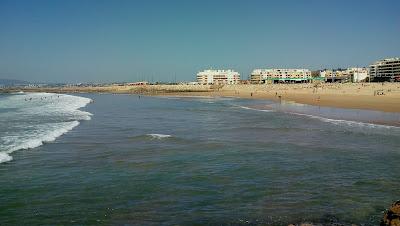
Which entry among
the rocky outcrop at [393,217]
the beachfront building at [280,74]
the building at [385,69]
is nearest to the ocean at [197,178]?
the rocky outcrop at [393,217]

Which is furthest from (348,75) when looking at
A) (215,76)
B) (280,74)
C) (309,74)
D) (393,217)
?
(393,217)

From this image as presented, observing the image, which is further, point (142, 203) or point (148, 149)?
point (148, 149)

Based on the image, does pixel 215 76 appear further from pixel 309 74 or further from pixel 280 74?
pixel 309 74

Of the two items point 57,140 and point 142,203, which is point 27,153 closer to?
point 57,140

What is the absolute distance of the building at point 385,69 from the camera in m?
107

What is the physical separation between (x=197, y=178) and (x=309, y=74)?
534 feet

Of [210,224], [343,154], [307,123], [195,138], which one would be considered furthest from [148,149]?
[307,123]

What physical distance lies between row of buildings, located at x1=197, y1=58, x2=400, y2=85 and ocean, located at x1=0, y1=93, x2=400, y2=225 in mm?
102639

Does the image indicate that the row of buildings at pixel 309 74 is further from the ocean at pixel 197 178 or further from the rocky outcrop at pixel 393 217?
the rocky outcrop at pixel 393 217

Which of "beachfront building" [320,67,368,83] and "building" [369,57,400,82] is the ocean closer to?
"building" [369,57,400,82]

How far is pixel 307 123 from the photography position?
23.2 meters

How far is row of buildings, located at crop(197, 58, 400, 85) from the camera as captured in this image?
112625 millimetres

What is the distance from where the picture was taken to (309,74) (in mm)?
166125

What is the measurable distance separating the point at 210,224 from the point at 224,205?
108 cm
